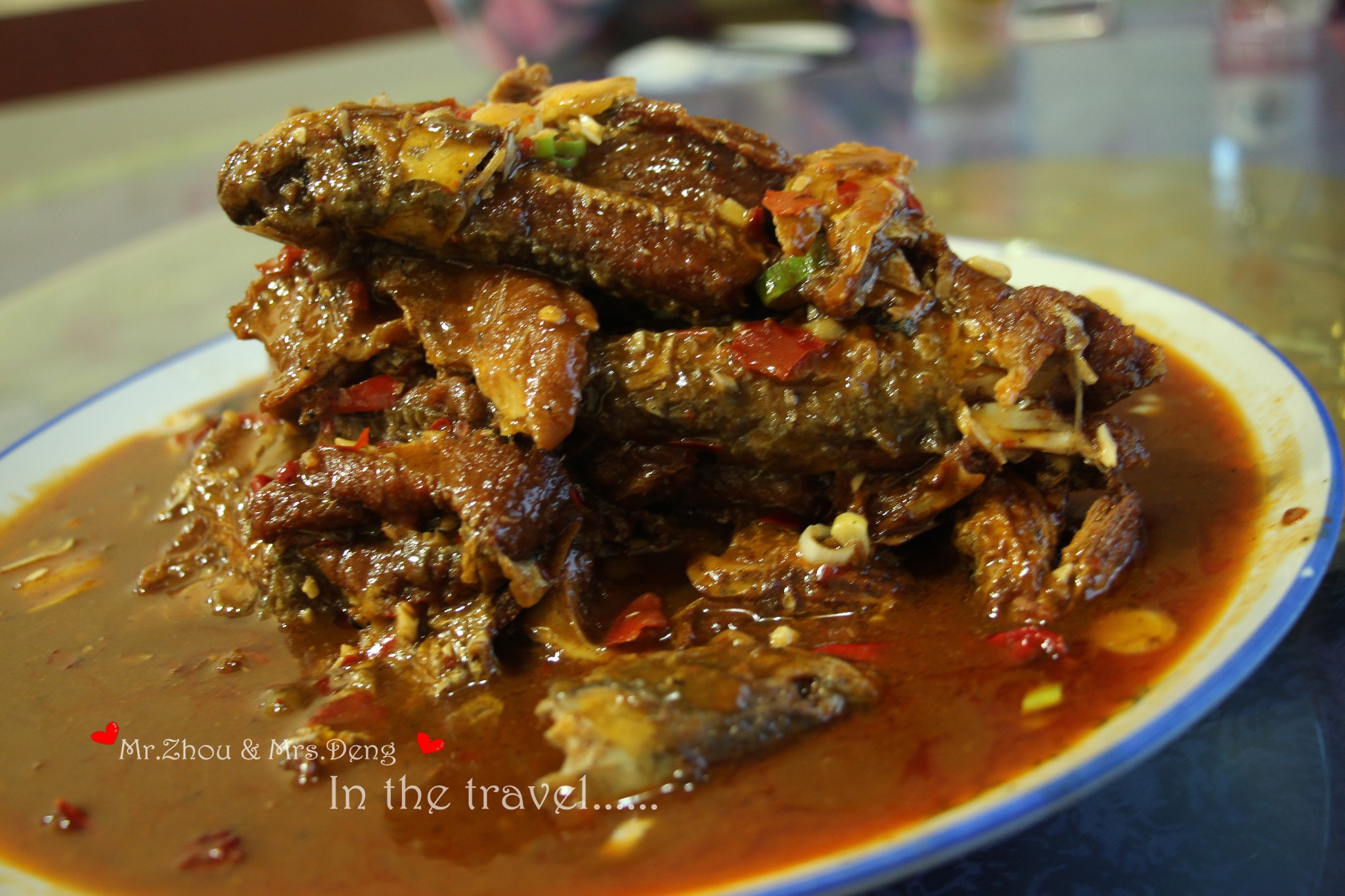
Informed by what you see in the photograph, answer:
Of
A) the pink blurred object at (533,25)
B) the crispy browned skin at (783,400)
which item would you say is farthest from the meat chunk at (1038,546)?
the pink blurred object at (533,25)

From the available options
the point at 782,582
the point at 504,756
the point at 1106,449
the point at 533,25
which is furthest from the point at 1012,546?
the point at 533,25

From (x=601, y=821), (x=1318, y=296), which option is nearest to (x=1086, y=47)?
(x=1318, y=296)

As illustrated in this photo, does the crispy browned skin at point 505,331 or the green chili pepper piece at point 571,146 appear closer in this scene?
the crispy browned skin at point 505,331

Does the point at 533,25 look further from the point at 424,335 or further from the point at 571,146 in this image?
the point at 424,335

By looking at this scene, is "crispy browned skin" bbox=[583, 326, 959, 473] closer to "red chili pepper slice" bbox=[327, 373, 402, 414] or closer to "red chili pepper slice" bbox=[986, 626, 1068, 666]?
"red chili pepper slice" bbox=[986, 626, 1068, 666]

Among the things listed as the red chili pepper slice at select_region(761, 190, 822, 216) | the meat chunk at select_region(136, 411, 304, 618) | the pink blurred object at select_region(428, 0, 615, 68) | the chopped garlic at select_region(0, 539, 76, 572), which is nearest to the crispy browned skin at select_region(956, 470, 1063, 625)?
the red chili pepper slice at select_region(761, 190, 822, 216)

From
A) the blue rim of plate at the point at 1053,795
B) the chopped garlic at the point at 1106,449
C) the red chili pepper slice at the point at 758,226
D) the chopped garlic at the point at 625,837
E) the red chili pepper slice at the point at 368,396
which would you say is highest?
the red chili pepper slice at the point at 758,226

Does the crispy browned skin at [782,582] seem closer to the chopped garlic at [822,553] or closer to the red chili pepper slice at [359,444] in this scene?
the chopped garlic at [822,553]
